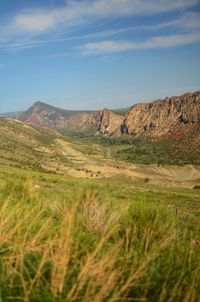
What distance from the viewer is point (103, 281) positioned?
149 inches

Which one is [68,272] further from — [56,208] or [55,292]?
[56,208]

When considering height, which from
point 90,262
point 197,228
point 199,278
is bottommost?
point 197,228

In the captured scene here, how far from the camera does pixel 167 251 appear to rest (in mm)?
5320

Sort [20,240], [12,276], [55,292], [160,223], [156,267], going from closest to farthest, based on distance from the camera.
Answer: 1. [55,292]
2. [12,276]
3. [156,267]
4. [20,240]
5. [160,223]

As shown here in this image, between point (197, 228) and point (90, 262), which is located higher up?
point (90, 262)

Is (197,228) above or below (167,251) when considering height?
below

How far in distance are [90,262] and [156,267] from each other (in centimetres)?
101

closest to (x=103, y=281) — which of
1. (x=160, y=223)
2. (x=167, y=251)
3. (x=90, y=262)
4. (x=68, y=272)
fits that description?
(x=90, y=262)

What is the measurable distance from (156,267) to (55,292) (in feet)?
4.48

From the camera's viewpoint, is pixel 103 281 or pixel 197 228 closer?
pixel 103 281

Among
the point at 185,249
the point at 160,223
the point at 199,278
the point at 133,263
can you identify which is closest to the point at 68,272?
the point at 133,263

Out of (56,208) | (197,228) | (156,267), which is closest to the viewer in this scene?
(156,267)

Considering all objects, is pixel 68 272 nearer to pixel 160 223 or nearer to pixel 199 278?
pixel 199 278

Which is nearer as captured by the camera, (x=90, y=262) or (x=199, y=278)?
(x=90, y=262)
